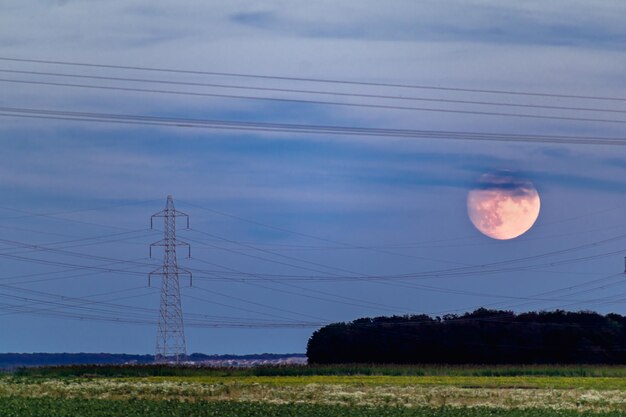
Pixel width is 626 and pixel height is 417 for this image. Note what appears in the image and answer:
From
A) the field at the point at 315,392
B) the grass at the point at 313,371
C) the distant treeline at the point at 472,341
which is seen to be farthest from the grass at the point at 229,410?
the distant treeline at the point at 472,341

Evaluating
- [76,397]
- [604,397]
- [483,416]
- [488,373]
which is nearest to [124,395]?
[76,397]

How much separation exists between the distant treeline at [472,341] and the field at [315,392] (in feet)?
105

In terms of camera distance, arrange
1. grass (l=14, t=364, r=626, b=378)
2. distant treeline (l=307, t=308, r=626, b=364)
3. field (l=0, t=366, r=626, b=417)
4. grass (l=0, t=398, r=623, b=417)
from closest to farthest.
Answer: grass (l=0, t=398, r=623, b=417) → field (l=0, t=366, r=626, b=417) → grass (l=14, t=364, r=626, b=378) → distant treeline (l=307, t=308, r=626, b=364)

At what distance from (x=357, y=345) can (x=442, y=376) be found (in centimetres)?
4044

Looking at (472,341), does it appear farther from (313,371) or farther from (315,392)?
(315,392)

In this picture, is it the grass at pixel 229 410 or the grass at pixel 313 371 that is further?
the grass at pixel 313 371

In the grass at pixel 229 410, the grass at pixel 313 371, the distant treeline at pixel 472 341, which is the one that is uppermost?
the distant treeline at pixel 472 341

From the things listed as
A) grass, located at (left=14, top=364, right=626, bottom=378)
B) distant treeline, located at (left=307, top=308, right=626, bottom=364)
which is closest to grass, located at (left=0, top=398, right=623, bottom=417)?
grass, located at (left=14, top=364, right=626, bottom=378)

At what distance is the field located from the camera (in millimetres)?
50844

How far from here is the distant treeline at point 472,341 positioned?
130 meters

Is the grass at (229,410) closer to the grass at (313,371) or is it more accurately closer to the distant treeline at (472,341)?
the grass at (313,371)

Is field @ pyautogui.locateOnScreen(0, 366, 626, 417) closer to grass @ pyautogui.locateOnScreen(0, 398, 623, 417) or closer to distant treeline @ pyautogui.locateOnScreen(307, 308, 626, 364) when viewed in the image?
grass @ pyautogui.locateOnScreen(0, 398, 623, 417)

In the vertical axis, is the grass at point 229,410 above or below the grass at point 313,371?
below

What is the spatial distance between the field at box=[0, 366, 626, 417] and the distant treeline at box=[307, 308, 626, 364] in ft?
105
